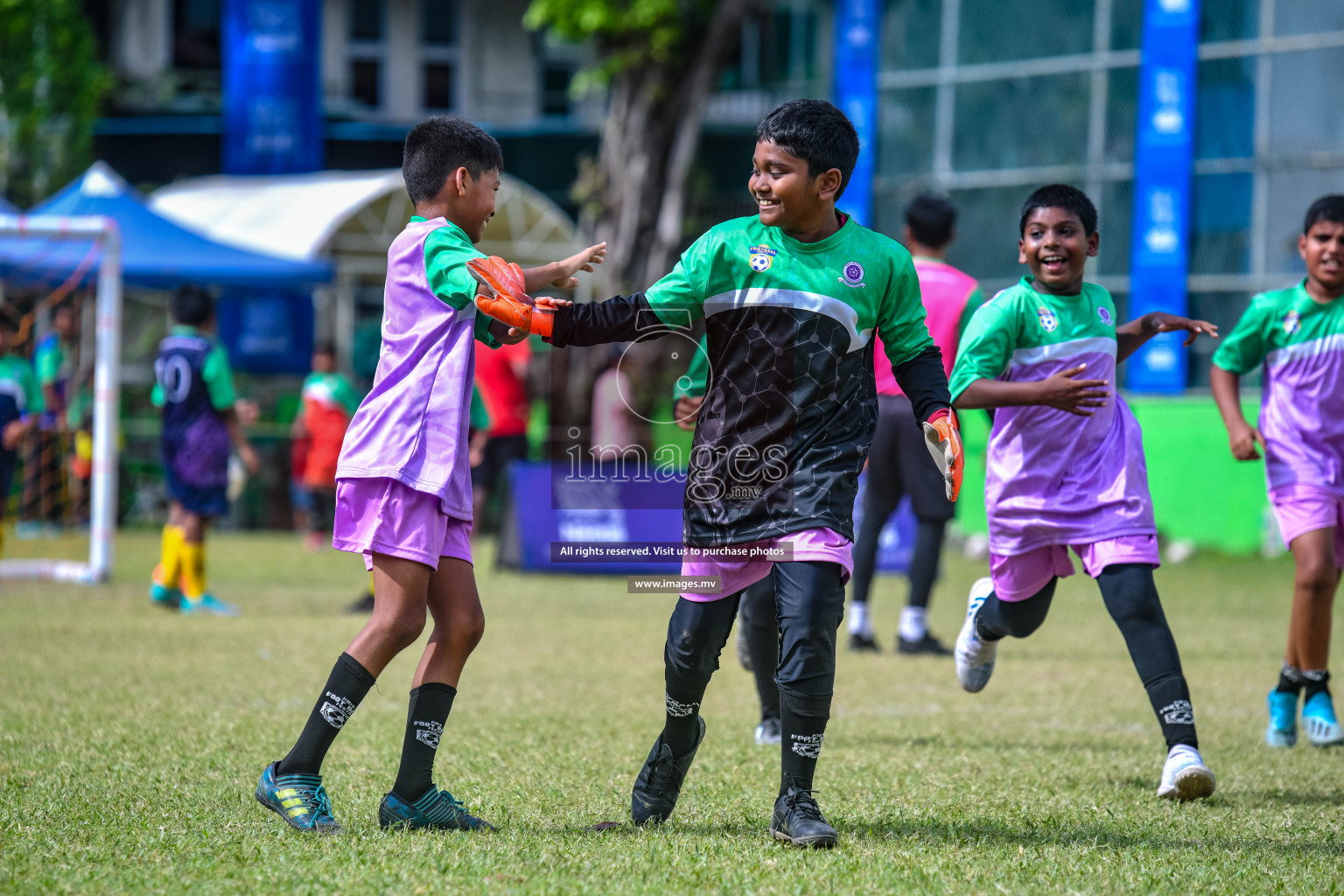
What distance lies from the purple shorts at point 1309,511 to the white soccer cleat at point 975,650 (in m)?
1.19

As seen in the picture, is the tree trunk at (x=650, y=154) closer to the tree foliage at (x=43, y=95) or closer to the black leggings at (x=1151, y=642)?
the tree foliage at (x=43, y=95)

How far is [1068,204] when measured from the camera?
16.2ft

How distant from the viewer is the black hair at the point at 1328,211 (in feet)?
18.2

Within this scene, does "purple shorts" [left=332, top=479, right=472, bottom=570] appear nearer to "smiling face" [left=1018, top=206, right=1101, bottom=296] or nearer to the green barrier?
"smiling face" [left=1018, top=206, right=1101, bottom=296]

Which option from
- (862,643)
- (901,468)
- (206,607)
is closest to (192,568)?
(206,607)

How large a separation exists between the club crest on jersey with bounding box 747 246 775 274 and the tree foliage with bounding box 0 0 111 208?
20.6 metres

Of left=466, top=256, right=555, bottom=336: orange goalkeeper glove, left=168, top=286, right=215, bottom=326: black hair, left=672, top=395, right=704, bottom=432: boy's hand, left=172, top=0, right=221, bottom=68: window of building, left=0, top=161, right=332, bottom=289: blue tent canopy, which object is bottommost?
left=672, top=395, right=704, bottom=432: boy's hand

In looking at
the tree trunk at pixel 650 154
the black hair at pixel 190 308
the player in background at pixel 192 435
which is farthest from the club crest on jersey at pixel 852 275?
the tree trunk at pixel 650 154

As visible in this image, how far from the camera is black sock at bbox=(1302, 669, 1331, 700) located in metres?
5.75

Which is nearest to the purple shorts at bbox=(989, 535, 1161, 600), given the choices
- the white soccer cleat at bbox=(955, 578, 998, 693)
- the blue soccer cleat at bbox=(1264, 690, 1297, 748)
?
the white soccer cleat at bbox=(955, 578, 998, 693)

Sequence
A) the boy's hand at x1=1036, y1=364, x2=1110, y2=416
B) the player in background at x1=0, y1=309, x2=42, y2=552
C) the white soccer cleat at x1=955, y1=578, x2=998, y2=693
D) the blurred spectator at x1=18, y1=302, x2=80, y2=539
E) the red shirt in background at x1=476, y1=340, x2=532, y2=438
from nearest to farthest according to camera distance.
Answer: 1. the boy's hand at x1=1036, y1=364, x2=1110, y2=416
2. the white soccer cleat at x1=955, y1=578, x2=998, y2=693
3. the player in background at x1=0, y1=309, x2=42, y2=552
4. the red shirt in background at x1=476, y1=340, x2=532, y2=438
5. the blurred spectator at x1=18, y1=302, x2=80, y2=539

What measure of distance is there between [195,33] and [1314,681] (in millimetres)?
24544

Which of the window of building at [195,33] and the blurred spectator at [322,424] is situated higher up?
the window of building at [195,33]

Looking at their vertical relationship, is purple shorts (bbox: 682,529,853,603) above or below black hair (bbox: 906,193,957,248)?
below
